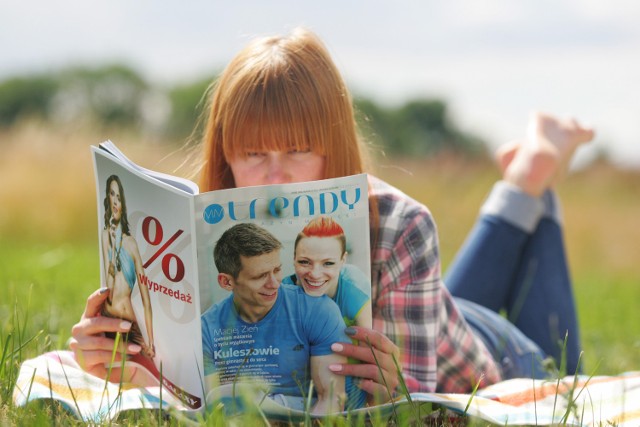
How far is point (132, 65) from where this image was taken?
2856cm

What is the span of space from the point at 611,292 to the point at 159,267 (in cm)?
406

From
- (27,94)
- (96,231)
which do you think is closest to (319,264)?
(96,231)

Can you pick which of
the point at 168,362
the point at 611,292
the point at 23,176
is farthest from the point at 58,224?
the point at 168,362

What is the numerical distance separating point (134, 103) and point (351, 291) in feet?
90.1

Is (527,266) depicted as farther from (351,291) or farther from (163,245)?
(163,245)

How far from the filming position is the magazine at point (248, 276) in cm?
125

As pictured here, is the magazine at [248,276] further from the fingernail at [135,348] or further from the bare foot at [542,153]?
the bare foot at [542,153]

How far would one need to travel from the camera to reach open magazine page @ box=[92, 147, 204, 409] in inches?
49.6

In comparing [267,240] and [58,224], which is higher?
[267,240]

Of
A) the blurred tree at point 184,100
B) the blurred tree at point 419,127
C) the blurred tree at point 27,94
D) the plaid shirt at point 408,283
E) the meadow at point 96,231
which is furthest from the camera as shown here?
the blurred tree at point 27,94

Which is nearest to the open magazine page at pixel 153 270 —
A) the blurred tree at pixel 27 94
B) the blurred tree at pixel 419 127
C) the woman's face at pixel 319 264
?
the woman's face at pixel 319 264

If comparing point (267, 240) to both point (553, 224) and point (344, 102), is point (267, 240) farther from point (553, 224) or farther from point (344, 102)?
point (553, 224)

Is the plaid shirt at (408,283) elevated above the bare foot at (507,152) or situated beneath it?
situated beneath

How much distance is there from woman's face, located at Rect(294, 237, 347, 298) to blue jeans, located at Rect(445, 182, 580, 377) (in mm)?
1092
